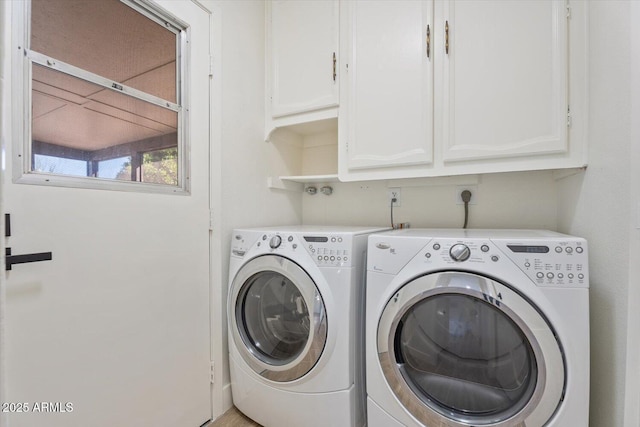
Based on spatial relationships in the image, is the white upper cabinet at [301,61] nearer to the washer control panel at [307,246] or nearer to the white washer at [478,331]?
the washer control panel at [307,246]

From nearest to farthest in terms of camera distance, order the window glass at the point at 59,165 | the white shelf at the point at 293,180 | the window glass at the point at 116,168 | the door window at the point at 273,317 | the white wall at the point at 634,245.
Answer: the white wall at the point at 634,245
the window glass at the point at 59,165
the window glass at the point at 116,168
the door window at the point at 273,317
the white shelf at the point at 293,180

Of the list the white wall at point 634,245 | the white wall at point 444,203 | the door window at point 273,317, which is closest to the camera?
the white wall at point 634,245

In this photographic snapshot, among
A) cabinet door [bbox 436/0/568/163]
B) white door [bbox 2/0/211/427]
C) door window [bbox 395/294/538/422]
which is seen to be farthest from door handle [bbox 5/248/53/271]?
cabinet door [bbox 436/0/568/163]

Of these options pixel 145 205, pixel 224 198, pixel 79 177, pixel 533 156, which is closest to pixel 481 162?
pixel 533 156

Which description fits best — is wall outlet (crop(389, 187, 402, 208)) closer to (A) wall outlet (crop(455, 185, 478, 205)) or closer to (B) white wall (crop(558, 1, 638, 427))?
(A) wall outlet (crop(455, 185, 478, 205))

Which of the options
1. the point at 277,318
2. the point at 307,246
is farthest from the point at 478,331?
the point at 277,318

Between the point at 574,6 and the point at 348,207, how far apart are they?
1487 millimetres

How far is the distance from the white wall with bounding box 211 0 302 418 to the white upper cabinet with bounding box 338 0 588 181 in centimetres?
54

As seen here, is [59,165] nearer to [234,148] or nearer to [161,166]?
[161,166]

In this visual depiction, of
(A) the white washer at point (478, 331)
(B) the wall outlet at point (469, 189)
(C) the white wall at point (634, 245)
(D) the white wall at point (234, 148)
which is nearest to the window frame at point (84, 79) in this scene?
(D) the white wall at point (234, 148)

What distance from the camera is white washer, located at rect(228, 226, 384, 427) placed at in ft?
4.18

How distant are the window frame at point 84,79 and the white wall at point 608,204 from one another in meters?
1.68

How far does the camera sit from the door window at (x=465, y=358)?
3.34ft

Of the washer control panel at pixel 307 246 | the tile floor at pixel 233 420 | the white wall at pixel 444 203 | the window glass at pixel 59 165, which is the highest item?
the window glass at pixel 59 165
